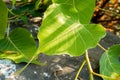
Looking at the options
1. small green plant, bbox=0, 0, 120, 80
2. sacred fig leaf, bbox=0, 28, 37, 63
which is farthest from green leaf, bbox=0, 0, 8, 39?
small green plant, bbox=0, 0, 120, 80

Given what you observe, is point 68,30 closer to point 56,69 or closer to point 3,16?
point 3,16

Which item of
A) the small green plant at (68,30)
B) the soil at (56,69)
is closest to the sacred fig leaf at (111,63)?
the soil at (56,69)

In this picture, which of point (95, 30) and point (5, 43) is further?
point (5, 43)

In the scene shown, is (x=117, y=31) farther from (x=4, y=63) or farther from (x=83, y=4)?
(x=83, y=4)

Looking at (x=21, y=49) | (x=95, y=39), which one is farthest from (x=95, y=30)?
(x=21, y=49)

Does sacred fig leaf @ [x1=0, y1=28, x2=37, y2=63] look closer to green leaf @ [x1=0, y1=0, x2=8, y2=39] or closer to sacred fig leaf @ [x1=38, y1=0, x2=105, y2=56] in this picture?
green leaf @ [x1=0, y1=0, x2=8, y2=39]

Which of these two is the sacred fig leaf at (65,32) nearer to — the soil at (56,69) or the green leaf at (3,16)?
the green leaf at (3,16)
